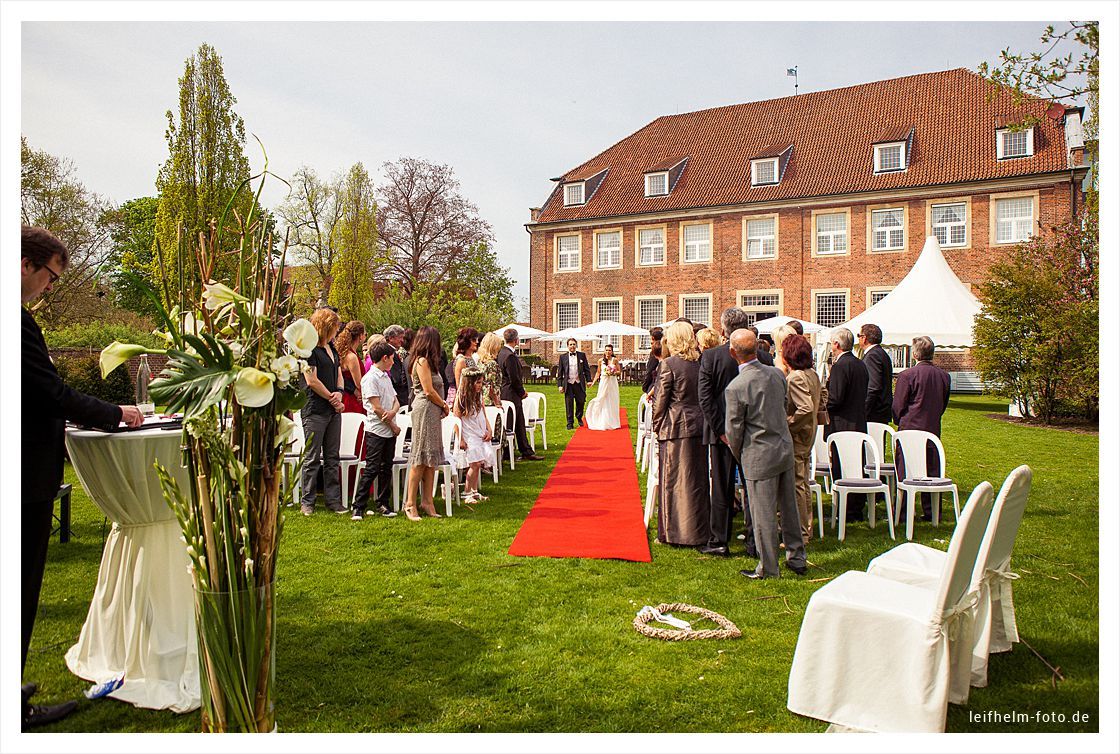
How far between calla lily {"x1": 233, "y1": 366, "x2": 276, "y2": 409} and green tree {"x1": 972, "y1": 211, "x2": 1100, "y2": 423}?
56.6ft

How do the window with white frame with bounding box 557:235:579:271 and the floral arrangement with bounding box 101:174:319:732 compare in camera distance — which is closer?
the floral arrangement with bounding box 101:174:319:732

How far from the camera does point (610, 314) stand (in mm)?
35438

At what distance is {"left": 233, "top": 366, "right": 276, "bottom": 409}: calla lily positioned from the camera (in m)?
2.76

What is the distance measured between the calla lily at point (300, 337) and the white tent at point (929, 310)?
11136 mm

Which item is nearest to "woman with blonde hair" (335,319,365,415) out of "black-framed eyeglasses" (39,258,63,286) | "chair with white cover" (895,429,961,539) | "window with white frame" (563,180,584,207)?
"black-framed eyeglasses" (39,258,63,286)

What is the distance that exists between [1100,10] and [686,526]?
4625 mm

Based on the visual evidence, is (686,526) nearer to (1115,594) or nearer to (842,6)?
(1115,594)

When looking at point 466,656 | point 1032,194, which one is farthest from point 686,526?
point 1032,194

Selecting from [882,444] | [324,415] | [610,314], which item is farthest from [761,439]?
[610,314]

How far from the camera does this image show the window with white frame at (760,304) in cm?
3212

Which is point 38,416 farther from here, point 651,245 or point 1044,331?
point 651,245

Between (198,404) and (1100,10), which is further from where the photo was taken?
(1100,10)

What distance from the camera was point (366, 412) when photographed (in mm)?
8898

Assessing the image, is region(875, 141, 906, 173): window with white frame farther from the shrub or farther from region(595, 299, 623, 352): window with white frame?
the shrub
